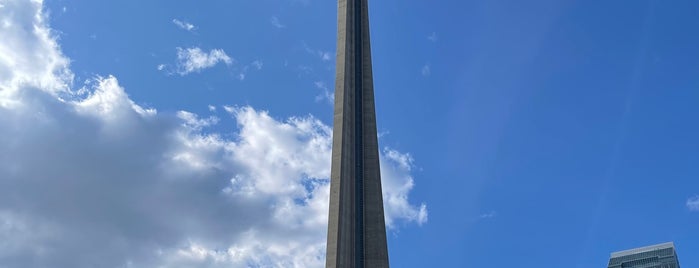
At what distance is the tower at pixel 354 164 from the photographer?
42.1 metres

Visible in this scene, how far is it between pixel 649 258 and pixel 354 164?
84.2 m

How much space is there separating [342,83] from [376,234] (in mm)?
11139

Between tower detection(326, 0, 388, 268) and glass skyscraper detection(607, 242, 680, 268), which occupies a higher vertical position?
glass skyscraper detection(607, 242, 680, 268)

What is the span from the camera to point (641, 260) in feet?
363

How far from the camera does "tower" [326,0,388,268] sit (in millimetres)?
42062

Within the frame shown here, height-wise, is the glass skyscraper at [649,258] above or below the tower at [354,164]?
above

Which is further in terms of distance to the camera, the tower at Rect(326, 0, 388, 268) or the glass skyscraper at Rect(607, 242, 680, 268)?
the glass skyscraper at Rect(607, 242, 680, 268)

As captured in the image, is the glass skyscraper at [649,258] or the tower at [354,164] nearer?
the tower at [354,164]

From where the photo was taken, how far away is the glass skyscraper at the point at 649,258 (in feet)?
354

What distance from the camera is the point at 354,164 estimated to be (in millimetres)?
45312

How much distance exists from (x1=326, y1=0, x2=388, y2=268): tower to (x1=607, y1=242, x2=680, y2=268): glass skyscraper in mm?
81062

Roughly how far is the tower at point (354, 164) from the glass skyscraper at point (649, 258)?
81062 millimetres

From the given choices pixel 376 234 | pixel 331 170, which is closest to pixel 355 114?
pixel 331 170

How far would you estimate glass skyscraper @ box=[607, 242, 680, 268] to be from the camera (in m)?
108
